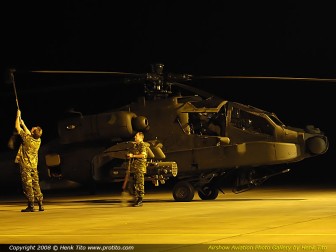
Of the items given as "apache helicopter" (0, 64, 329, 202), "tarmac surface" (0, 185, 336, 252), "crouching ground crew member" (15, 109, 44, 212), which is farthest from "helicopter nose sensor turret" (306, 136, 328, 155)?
"crouching ground crew member" (15, 109, 44, 212)

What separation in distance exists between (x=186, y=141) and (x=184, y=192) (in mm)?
1275

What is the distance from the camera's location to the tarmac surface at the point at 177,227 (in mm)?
10609

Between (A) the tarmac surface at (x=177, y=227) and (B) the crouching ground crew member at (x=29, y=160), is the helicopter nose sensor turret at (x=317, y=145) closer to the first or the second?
(A) the tarmac surface at (x=177, y=227)

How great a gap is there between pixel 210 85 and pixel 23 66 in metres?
11.8

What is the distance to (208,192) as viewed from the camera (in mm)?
21781

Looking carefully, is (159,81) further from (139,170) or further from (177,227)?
(177,227)

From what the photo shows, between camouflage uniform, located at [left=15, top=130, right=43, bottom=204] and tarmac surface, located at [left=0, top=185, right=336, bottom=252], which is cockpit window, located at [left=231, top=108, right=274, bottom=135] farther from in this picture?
camouflage uniform, located at [left=15, top=130, right=43, bottom=204]

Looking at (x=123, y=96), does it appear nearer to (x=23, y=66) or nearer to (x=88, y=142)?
(x=23, y=66)

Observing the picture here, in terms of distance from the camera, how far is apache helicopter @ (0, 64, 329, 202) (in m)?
20.5

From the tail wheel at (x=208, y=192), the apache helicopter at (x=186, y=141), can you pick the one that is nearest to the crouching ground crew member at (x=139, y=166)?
the apache helicopter at (x=186, y=141)

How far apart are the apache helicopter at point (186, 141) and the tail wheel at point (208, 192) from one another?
26mm

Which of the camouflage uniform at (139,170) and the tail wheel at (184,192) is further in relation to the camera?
the tail wheel at (184,192)

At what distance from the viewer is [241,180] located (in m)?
21.2

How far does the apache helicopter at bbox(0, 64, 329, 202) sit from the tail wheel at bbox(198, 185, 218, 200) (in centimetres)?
3
